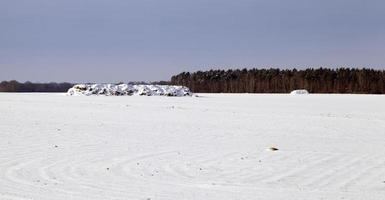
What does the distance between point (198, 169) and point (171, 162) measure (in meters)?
0.78

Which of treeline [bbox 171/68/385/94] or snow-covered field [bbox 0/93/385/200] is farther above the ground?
treeline [bbox 171/68/385/94]

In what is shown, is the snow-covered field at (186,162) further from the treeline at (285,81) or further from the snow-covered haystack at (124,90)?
the treeline at (285,81)

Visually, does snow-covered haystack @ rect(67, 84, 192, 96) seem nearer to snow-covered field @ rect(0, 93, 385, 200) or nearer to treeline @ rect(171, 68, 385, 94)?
snow-covered field @ rect(0, 93, 385, 200)

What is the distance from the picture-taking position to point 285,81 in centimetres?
8656

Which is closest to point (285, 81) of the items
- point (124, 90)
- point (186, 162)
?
point (124, 90)

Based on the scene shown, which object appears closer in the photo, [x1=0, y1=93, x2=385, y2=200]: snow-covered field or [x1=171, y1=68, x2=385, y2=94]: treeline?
[x1=0, y1=93, x2=385, y2=200]: snow-covered field

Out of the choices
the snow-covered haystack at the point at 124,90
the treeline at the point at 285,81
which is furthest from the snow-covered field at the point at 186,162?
the treeline at the point at 285,81

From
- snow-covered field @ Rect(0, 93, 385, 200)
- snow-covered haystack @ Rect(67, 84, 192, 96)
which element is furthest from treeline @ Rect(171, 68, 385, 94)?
snow-covered field @ Rect(0, 93, 385, 200)

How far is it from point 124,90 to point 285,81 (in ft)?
150

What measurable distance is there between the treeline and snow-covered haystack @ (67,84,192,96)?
4032 cm

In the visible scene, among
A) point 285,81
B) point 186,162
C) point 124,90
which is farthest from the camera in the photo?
point 285,81

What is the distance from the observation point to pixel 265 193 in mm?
6594

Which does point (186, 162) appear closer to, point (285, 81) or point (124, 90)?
point (124, 90)

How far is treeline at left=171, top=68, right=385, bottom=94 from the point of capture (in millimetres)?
82438
